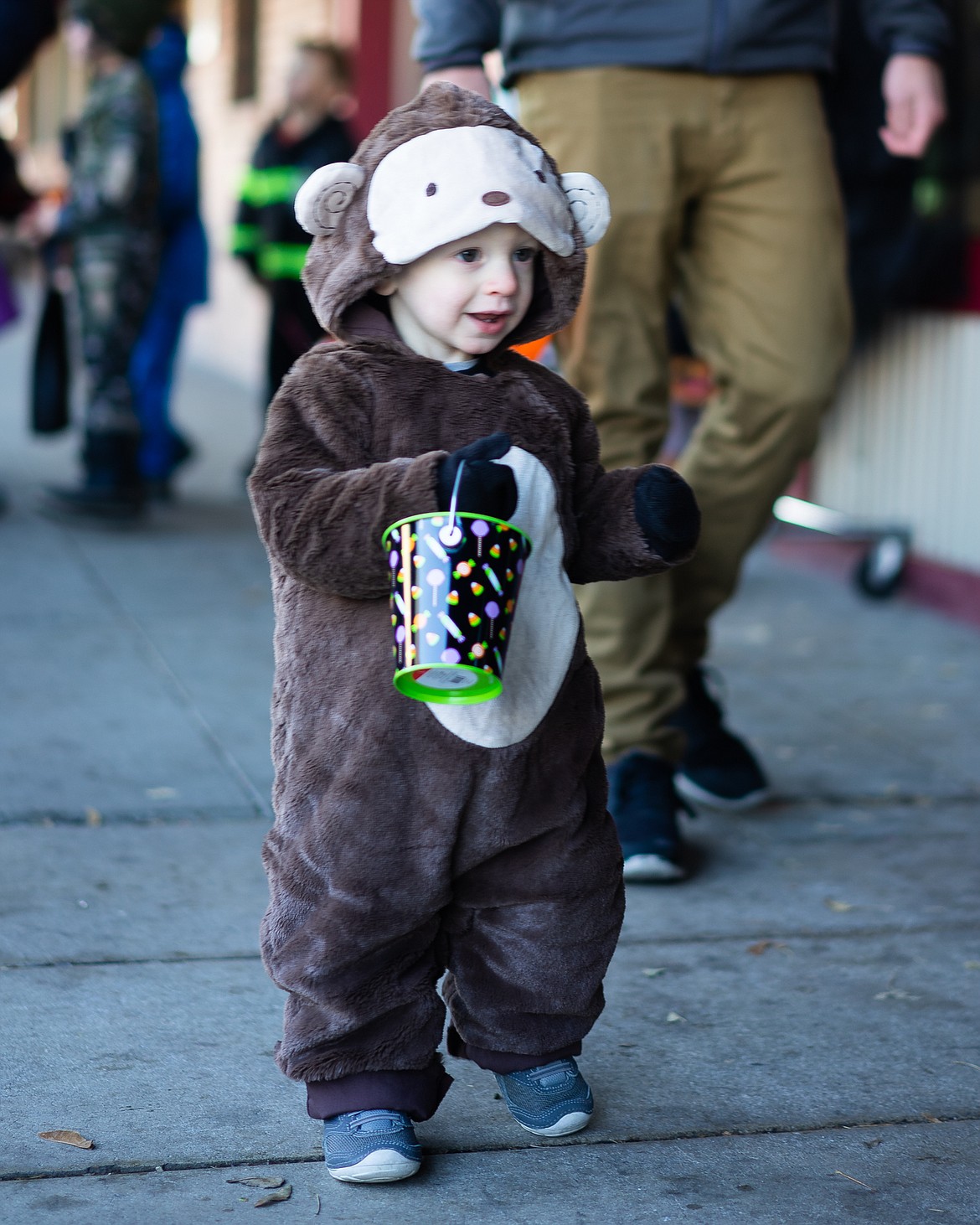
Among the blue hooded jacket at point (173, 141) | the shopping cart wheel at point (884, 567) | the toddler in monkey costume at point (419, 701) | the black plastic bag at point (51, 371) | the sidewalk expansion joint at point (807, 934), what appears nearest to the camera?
the toddler in monkey costume at point (419, 701)

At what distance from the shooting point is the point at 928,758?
4.12 meters

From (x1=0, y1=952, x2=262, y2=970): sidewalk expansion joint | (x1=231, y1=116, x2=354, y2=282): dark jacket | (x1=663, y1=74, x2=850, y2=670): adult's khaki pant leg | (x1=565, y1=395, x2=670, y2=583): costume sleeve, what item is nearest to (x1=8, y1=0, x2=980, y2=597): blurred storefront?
(x1=231, y1=116, x2=354, y2=282): dark jacket

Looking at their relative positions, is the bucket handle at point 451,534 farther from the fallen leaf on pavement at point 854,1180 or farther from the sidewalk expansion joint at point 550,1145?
the fallen leaf on pavement at point 854,1180

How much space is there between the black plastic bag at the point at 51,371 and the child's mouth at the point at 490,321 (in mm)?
5088

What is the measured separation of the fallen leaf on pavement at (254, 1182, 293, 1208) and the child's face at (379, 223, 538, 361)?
1.05 metres

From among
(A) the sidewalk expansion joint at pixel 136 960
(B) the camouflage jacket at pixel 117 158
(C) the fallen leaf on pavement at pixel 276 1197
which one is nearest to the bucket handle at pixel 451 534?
(C) the fallen leaf on pavement at pixel 276 1197

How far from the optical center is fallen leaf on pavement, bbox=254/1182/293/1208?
207 centimetres

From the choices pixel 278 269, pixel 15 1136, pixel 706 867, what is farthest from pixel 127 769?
pixel 278 269

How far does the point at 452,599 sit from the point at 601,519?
424 millimetres

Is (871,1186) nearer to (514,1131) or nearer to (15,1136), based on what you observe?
(514,1131)

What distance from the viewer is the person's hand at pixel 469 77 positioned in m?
3.09

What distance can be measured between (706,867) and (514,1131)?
110 cm

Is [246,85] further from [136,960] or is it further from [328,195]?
[328,195]

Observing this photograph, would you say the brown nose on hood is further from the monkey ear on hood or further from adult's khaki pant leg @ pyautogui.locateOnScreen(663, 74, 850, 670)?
adult's khaki pant leg @ pyautogui.locateOnScreen(663, 74, 850, 670)
